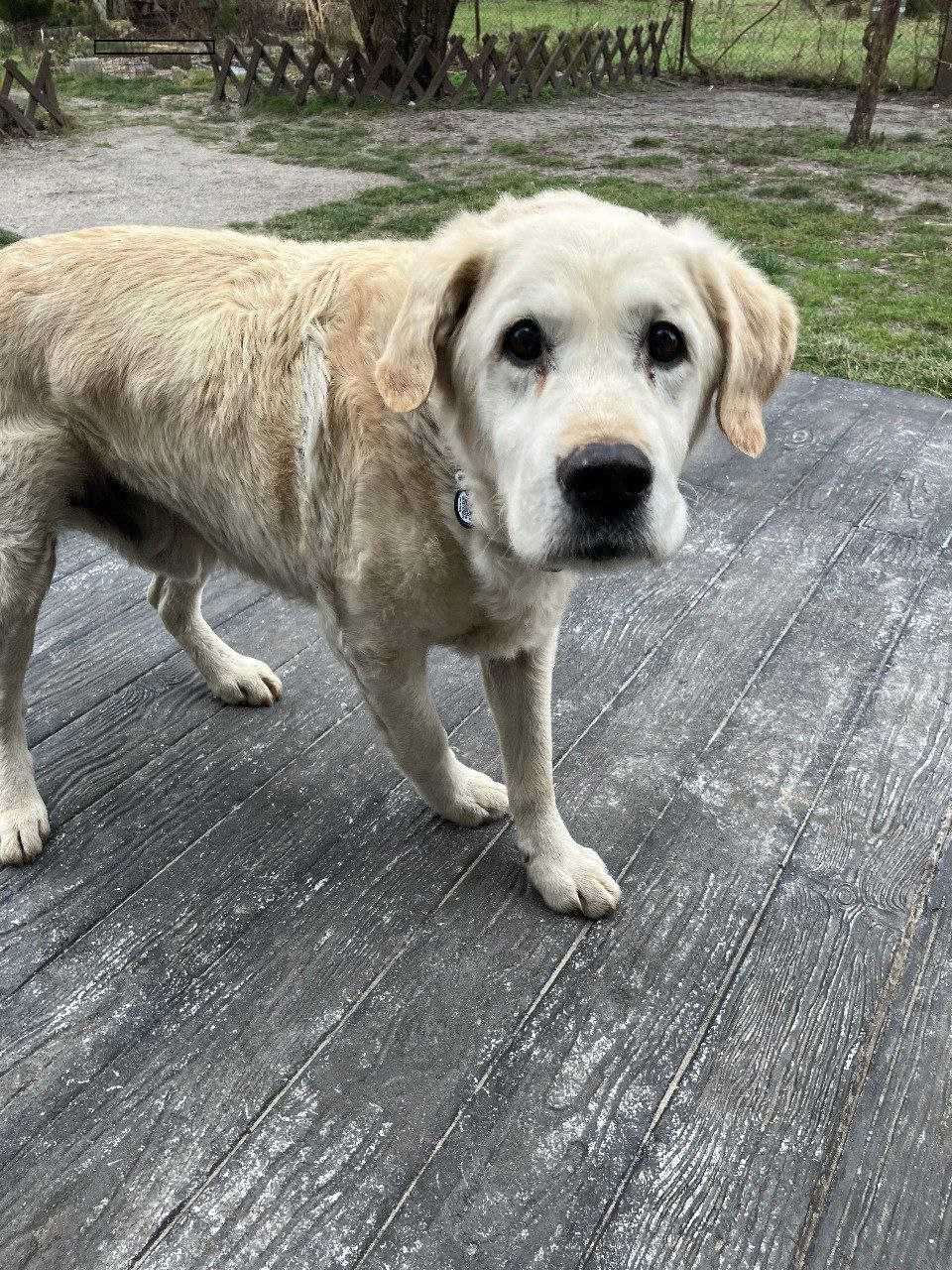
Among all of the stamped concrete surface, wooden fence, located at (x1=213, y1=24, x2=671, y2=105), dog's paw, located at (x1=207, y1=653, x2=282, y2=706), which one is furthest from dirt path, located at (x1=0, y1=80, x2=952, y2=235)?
dog's paw, located at (x1=207, y1=653, x2=282, y2=706)

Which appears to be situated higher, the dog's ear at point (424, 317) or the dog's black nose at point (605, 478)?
the dog's ear at point (424, 317)

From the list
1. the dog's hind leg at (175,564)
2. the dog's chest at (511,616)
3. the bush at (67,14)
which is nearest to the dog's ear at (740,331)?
the dog's chest at (511,616)

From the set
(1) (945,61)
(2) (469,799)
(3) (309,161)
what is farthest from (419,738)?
(1) (945,61)

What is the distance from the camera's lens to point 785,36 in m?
14.7

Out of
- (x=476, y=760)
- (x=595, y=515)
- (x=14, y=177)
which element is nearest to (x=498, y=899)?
(x=476, y=760)

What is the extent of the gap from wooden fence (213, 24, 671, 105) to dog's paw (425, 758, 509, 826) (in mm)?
12476

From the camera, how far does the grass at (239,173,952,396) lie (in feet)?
15.9

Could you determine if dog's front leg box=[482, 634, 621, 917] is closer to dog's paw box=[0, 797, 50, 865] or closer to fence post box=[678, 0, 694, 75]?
dog's paw box=[0, 797, 50, 865]

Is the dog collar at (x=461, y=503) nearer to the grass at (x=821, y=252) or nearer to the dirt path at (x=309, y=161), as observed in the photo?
the grass at (x=821, y=252)

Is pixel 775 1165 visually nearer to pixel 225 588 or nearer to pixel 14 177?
pixel 225 588

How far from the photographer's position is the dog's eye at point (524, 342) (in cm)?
146

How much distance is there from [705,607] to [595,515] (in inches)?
59.1

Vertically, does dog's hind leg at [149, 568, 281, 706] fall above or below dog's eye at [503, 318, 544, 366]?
below

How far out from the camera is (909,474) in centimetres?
340
